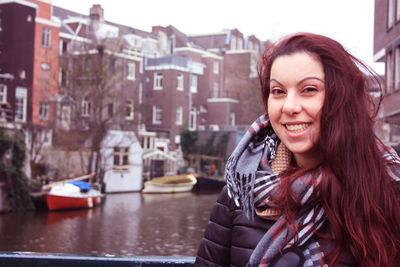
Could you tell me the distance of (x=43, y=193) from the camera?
16672mm

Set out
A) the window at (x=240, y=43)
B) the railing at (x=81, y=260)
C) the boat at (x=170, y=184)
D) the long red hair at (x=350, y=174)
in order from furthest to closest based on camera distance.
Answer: the window at (x=240, y=43), the boat at (x=170, y=184), the railing at (x=81, y=260), the long red hair at (x=350, y=174)

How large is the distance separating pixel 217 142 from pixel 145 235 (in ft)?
59.2

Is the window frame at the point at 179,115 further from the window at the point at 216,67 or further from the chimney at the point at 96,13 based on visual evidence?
the chimney at the point at 96,13

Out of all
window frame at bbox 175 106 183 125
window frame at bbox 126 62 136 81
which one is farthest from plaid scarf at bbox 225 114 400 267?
window frame at bbox 175 106 183 125

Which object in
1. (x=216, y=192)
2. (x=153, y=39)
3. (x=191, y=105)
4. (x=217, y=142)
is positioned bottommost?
(x=216, y=192)

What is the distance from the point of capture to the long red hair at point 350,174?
1.28m

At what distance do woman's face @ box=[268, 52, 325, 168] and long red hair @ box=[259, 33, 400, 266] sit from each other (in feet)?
0.06

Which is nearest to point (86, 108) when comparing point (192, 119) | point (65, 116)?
point (65, 116)

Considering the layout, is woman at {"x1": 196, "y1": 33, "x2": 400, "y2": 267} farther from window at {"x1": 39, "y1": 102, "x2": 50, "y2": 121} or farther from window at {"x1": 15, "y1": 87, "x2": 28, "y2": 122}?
window at {"x1": 39, "y1": 102, "x2": 50, "y2": 121}

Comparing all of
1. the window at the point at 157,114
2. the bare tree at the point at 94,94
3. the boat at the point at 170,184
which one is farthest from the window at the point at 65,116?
the window at the point at 157,114

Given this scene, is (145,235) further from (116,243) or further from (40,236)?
(40,236)

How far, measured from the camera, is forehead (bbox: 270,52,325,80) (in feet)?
4.45

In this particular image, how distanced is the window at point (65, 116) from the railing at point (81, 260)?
20.0m

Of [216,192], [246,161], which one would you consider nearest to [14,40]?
[216,192]
